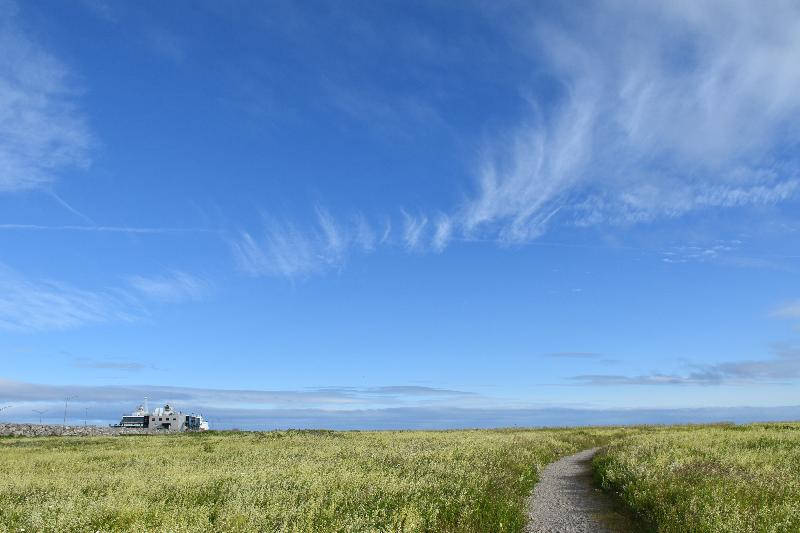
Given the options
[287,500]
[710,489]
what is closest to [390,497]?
[287,500]

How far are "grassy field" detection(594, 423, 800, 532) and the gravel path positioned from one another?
59 cm

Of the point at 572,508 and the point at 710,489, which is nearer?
the point at 710,489

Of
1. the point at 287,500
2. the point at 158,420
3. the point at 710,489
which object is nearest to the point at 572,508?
the point at 710,489

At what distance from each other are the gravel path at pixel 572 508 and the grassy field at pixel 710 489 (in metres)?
0.59

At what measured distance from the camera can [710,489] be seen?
15.1 meters

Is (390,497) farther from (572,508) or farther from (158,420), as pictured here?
(158,420)

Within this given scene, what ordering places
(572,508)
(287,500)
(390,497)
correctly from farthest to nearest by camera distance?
1. (572,508)
2. (390,497)
3. (287,500)

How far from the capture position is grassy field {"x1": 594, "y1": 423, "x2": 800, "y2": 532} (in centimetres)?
1217

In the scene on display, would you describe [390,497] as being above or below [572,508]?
above

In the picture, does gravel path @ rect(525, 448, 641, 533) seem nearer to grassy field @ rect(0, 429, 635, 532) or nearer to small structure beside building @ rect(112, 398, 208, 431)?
grassy field @ rect(0, 429, 635, 532)

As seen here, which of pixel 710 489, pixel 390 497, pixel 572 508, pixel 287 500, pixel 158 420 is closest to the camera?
pixel 287 500

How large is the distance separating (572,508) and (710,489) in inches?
156

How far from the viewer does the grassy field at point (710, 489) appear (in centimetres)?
1217

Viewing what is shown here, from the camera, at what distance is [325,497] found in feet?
46.4
